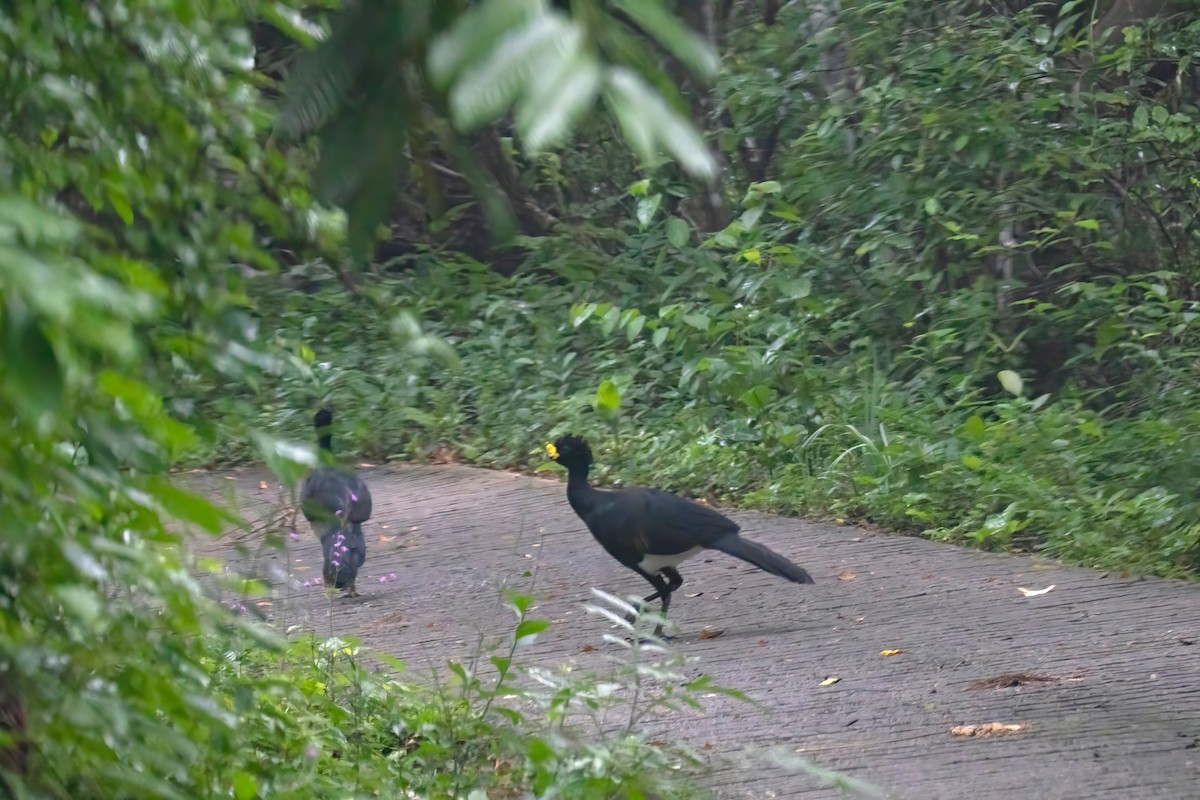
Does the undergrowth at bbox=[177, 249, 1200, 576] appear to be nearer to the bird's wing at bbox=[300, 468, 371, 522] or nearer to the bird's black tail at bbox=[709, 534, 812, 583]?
the bird's wing at bbox=[300, 468, 371, 522]

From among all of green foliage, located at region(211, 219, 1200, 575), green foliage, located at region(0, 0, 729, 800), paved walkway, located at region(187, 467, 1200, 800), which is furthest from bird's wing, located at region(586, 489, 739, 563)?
green foliage, located at region(0, 0, 729, 800)

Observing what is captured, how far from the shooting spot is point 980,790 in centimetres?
417

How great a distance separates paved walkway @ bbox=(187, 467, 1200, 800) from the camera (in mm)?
4383

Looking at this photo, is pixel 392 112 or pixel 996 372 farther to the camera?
pixel 996 372

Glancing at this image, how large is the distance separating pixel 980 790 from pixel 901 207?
697 centimetres

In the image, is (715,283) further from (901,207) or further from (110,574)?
(110,574)

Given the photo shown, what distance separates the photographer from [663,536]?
650 centimetres

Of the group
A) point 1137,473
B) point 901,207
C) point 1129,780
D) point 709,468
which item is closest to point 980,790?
point 1129,780

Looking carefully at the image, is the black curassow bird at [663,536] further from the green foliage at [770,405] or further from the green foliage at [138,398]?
the green foliage at [138,398]

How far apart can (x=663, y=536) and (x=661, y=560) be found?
18 cm

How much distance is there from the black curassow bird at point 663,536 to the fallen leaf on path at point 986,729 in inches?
64.6

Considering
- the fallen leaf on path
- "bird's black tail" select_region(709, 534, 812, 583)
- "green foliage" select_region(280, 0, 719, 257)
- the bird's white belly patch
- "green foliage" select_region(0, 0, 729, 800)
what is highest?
"green foliage" select_region(280, 0, 719, 257)

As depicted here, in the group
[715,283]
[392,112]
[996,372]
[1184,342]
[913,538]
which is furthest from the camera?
[715,283]

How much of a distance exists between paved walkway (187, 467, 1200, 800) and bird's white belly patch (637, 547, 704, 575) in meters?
0.30
